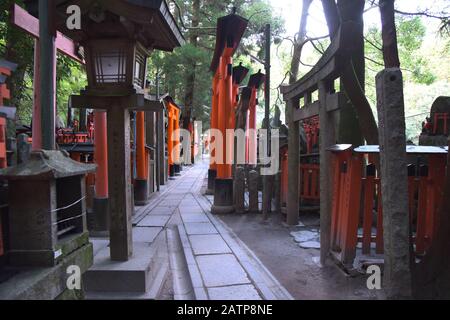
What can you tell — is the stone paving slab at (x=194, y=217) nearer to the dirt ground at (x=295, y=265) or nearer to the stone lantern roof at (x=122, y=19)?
the dirt ground at (x=295, y=265)

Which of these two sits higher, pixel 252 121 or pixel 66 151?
pixel 252 121

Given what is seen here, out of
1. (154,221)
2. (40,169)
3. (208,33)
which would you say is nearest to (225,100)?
(154,221)

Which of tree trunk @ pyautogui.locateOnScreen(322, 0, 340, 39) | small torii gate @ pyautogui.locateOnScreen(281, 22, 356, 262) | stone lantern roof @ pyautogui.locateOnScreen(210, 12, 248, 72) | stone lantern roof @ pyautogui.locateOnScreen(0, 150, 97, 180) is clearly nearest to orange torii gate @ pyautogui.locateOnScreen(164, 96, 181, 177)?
stone lantern roof @ pyautogui.locateOnScreen(210, 12, 248, 72)

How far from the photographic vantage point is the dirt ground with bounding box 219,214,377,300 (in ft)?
13.5

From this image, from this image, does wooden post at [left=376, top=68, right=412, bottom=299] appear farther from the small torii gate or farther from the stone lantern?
the stone lantern

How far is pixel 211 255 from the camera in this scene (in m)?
5.45

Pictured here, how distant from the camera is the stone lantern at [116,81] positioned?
424 cm

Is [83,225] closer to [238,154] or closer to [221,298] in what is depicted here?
[221,298]

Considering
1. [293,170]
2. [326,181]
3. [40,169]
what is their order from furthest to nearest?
[293,170] < [326,181] < [40,169]

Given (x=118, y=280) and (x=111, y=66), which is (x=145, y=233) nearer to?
(x=118, y=280)

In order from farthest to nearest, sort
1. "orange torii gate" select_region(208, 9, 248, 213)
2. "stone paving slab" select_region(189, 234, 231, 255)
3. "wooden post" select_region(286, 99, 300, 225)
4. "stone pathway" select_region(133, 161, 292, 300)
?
"orange torii gate" select_region(208, 9, 248, 213) < "wooden post" select_region(286, 99, 300, 225) < "stone paving slab" select_region(189, 234, 231, 255) < "stone pathway" select_region(133, 161, 292, 300)

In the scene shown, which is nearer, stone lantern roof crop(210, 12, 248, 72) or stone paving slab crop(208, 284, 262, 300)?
stone paving slab crop(208, 284, 262, 300)

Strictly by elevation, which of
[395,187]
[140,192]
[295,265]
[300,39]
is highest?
[300,39]

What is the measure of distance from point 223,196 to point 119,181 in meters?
4.72
